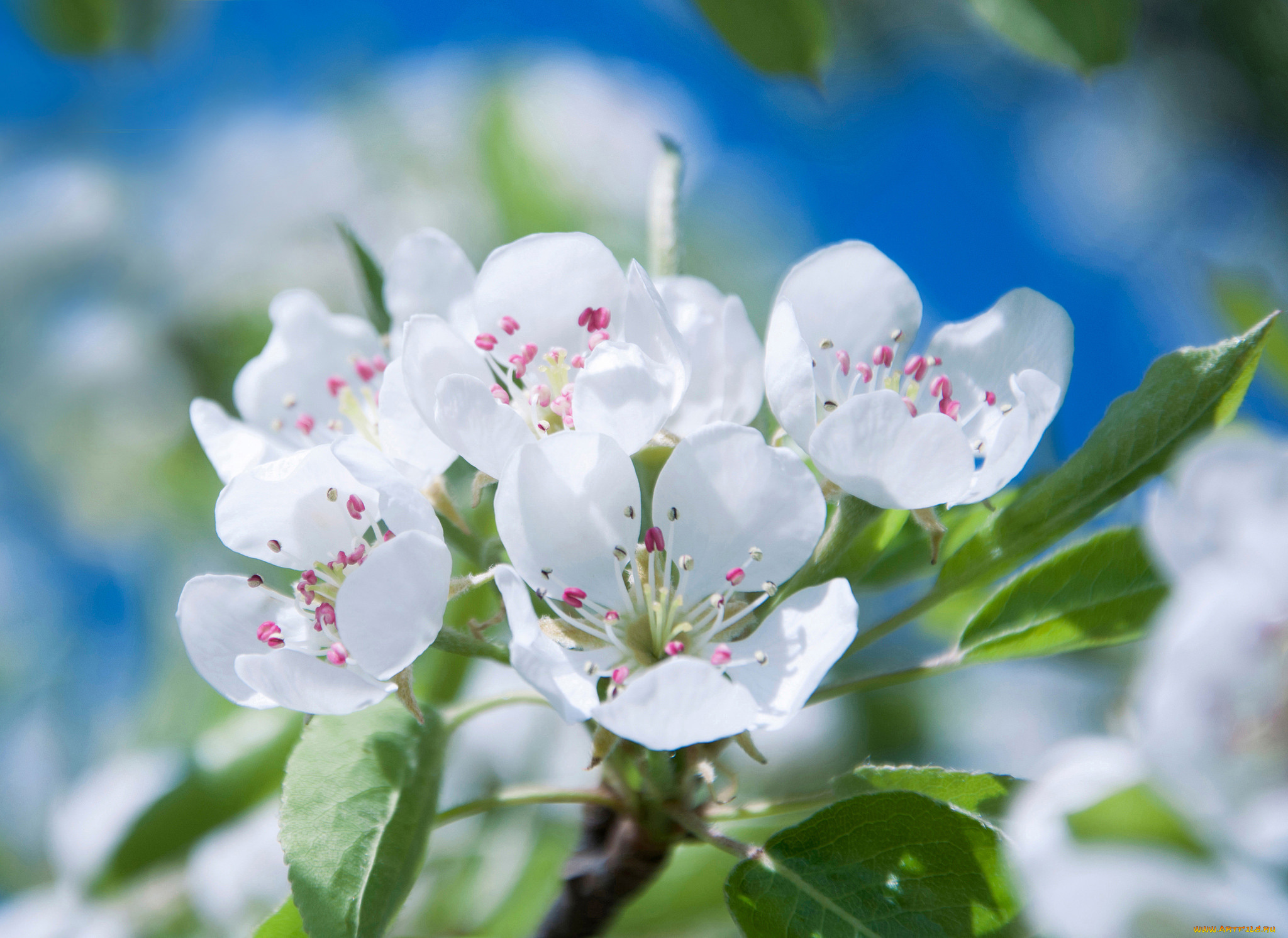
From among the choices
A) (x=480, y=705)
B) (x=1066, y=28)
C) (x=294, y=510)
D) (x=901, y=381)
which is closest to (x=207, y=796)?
(x=480, y=705)

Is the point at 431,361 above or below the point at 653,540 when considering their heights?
above

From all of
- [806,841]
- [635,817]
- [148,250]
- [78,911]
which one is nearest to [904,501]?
[806,841]

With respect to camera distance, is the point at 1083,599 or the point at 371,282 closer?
the point at 1083,599

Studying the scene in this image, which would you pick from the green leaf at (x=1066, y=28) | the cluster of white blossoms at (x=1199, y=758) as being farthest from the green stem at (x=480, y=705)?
the green leaf at (x=1066, y=28)

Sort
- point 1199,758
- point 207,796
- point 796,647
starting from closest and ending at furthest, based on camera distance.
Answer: point 1199,758 < point 796,647 < point 207,796

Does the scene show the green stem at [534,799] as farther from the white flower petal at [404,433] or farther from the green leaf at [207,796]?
the green leaf at [207,796]

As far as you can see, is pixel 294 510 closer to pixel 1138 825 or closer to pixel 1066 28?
pixel 1138 825
